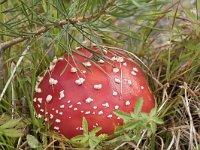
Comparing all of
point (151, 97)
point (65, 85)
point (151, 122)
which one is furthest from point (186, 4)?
point (151, 122)

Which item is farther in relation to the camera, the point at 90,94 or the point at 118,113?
the point at 90,94

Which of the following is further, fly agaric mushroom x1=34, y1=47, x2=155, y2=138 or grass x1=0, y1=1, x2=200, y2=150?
fly agaric mushroom x1=34, y1=47, x2=155, y2=138

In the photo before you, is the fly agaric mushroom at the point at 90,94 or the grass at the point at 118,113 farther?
the fly agaric mushroom at the point at 90,94
